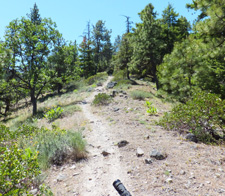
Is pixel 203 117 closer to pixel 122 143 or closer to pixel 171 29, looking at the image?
pixel 122 143

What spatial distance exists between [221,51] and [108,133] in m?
5.83

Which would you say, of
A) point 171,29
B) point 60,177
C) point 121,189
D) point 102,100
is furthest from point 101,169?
point 171,29

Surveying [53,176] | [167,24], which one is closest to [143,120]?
[53,176]

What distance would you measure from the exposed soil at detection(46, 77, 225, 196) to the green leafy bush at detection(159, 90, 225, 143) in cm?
58

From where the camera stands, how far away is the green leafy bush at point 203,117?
5.79 m

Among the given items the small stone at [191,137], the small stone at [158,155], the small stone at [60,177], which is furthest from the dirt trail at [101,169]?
the small stone at [191,137]

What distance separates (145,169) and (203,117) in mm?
3166

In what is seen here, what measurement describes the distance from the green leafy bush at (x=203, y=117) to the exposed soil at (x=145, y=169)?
575 mm

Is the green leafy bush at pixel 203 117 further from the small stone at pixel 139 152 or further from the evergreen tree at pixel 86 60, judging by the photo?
the evergreen tree at pixel 86 60

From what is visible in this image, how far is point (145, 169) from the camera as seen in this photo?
429 cm

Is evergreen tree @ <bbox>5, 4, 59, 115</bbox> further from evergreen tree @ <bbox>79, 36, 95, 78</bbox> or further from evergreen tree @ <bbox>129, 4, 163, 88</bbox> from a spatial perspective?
evergreen tree @ <bbox>79, 36, 95, 78</bbox>

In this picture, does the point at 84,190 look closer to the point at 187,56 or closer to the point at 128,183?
the point at 128,183

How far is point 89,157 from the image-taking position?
543 centimetres

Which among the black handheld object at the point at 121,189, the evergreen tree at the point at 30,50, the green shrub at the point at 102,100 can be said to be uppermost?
the evergreen tree at the point at 30,50
